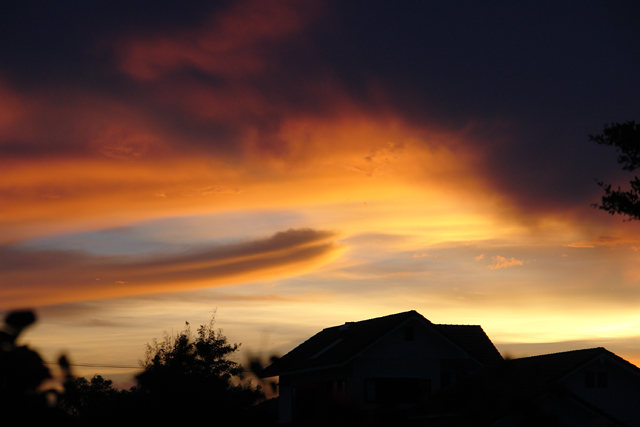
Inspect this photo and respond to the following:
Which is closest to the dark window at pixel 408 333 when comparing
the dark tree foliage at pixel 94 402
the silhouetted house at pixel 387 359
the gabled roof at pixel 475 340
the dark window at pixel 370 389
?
the silhouetted house at pixel 387 359

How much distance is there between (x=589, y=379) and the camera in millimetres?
29750

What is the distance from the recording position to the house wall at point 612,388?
2955 cm

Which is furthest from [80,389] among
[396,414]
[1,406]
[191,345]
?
[396,414]

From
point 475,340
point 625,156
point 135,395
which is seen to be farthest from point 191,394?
point 475,340

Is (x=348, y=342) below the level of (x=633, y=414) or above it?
above

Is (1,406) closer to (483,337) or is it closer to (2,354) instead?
(2,354)

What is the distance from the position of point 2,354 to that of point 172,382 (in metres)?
1.89

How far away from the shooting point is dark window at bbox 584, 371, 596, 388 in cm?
2964

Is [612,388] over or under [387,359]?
under

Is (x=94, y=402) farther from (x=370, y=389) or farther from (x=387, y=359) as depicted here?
(x=387, y=359)

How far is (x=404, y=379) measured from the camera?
3519cm

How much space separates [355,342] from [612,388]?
1308 cm

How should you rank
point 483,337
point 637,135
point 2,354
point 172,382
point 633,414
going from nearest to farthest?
point 2,354
point 172,382
point 637,135
point 633,414
point 483,337

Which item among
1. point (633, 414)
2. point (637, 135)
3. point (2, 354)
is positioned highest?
point (637, 135)
